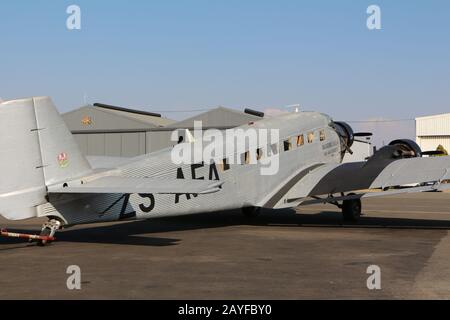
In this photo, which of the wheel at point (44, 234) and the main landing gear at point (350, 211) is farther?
the main landing gear at point (350, 211)

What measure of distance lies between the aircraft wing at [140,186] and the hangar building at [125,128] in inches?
1605

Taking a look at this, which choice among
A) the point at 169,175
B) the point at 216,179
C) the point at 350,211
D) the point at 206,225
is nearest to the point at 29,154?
the point at 169,175

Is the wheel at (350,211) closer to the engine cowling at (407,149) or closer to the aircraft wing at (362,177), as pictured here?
the aircraft wing at (362,177)

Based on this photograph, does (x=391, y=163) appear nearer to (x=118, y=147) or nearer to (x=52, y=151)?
(x=52, y=151)

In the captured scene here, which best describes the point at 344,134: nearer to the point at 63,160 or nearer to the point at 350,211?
the point at 350,211

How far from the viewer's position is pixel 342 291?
9.88 meters

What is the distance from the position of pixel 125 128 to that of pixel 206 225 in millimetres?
39334

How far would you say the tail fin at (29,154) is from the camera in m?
13.8

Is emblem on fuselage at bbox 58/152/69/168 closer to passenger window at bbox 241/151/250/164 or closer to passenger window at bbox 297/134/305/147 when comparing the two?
passenger window at bbox 241/151/250/164

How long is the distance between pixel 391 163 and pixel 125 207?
10.2 m

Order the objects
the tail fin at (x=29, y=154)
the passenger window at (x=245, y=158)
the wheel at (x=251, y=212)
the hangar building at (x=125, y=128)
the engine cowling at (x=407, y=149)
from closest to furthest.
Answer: the tail fin at (x=29, y=154) → the passenger window at (x=245, y=158) → the engine cowling at (x=407, y=149) → the wheel at (x=251, y=212) → the hangar building at (x=125, y=128)

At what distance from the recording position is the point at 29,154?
14.1m

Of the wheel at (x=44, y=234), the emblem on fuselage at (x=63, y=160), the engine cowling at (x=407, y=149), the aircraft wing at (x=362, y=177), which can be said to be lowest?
the wheel at (x=44, y=234)

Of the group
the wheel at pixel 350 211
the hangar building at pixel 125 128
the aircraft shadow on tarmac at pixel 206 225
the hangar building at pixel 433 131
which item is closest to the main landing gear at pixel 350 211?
the wheel at pixel 350 211
